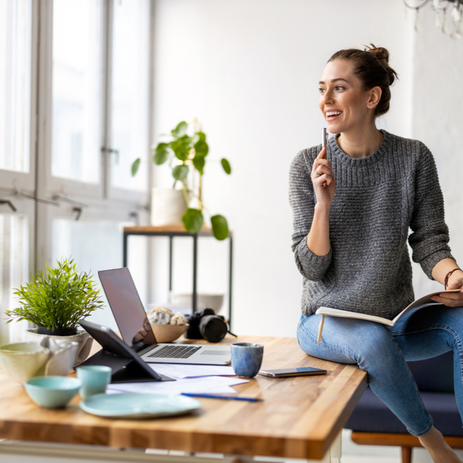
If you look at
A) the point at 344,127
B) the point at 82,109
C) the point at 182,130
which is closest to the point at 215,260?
the point at 182,130

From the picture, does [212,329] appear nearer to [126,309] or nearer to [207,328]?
[207,328]

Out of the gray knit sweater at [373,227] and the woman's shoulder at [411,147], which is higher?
Result: the woman's shoulder at [411,147]

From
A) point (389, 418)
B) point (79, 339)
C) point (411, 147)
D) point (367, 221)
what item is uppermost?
point (411, 147)

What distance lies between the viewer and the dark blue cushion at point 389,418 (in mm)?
2199

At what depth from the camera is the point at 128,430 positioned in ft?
2.66

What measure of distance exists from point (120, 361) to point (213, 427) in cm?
35

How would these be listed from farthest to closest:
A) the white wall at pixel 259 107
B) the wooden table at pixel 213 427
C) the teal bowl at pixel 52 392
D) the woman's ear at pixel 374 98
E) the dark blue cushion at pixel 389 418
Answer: the white wall at pixel 259 107 < the dark blue cushion at pixel 389 418 < the woman's ear at pixel 374 98 < the teal bowl at pixel 52 392 < the wooden table at pixel 213 427

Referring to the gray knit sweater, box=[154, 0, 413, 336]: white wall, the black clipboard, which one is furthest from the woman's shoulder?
box=[154, 0, 413, 336]: white wall

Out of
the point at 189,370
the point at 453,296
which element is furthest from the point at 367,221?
the point at 189,370

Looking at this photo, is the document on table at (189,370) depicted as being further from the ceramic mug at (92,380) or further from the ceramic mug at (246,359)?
the ceramic mug at (92,380)

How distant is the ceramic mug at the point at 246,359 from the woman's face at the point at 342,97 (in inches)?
31.2

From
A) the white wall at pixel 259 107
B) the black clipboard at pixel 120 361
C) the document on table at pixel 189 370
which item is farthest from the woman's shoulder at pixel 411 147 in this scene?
the white wall at pixel 259 107

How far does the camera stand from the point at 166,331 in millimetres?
1632

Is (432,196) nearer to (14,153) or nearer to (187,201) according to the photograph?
(187,201)
